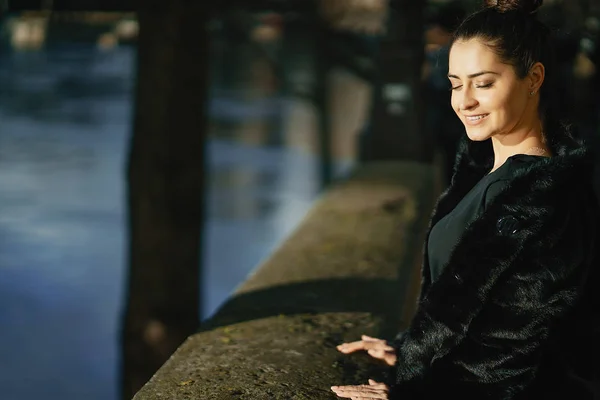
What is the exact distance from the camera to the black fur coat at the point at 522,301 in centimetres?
222

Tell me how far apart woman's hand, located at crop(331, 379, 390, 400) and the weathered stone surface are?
10 centimetres

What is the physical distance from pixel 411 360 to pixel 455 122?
32.7ft

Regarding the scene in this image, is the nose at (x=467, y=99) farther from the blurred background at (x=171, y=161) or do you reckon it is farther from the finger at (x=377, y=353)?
the finger at (x=377, y=353)

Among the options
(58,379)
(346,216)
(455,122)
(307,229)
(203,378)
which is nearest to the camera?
(203,378)

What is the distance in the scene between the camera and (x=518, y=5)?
7.69 feet

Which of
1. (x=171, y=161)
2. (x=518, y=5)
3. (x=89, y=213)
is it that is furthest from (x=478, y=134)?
(x=89, y=213)

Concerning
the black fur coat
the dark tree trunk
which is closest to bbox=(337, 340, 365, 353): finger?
the black fur coat

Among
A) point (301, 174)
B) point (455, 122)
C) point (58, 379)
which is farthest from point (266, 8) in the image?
point (301, 174)

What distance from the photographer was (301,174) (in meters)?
18.9

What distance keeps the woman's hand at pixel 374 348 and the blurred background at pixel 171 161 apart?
919mm

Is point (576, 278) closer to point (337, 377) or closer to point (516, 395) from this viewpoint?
point (516, 395)

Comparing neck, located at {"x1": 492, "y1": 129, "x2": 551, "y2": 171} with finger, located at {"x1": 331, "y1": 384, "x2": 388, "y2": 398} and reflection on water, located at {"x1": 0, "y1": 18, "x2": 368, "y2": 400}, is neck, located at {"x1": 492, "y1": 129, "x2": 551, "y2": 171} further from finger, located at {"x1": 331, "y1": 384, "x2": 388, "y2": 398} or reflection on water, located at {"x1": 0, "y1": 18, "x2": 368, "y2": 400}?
reflection on water, located at {"x1": 0, "y1": 18, "x2": 368, "y2": 400}

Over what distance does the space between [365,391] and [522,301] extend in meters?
0.59

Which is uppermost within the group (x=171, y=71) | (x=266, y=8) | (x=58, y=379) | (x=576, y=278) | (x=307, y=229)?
(x=266, y=8)
